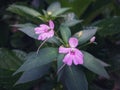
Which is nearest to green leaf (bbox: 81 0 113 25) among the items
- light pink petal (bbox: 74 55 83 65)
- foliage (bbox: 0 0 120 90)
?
foliage (bbox: 0 0 120 90)

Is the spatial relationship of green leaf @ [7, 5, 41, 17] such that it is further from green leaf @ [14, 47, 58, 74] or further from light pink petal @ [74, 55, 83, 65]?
light pink petal @ [74, 55, 83, 65]

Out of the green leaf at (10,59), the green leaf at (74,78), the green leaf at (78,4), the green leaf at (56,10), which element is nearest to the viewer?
the green leaf at (74,78)

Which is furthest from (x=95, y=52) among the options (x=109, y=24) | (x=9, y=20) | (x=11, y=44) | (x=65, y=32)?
(x=9, y=20)

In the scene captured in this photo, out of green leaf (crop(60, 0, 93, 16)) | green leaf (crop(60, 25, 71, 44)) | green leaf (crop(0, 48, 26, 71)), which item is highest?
green leaf (crop(60, 25, 71, 44))

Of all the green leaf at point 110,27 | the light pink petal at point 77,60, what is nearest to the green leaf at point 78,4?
the green leaf at point 110,27

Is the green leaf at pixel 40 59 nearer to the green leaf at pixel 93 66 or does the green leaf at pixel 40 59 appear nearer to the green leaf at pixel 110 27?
the green leaf at pixel 93 66

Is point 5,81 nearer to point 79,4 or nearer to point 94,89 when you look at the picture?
point 94,89

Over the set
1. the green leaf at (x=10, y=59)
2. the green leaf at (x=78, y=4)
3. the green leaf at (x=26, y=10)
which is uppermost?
the green leaf at (x=26, y=10)
